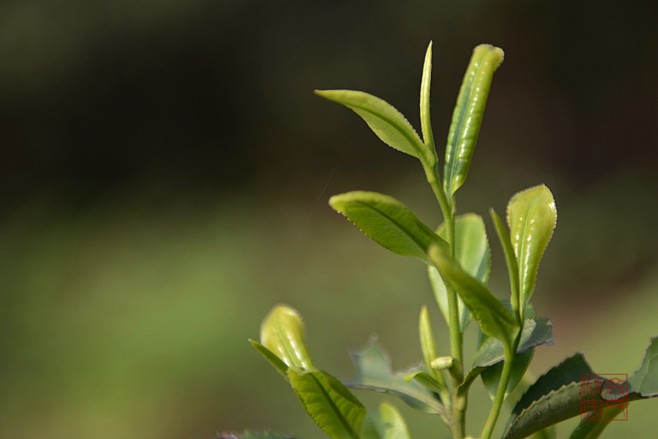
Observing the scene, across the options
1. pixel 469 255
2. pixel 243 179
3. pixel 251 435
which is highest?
pixel 243 179

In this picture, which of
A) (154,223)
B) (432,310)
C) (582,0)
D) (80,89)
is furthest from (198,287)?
(582,0)

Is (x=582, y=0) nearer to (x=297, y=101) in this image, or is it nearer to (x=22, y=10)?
(x=297, y=101)

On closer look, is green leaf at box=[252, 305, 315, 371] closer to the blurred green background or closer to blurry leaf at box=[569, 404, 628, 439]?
blurry leaf at box=[569, 404, 628, 439]

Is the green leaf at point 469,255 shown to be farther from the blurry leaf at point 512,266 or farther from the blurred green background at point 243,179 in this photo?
the blurred green background at point 243,179

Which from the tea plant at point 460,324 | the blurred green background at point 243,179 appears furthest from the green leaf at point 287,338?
the blurred green background at point 243,179

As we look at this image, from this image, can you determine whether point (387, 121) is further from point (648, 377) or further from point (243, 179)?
point (243, 179)

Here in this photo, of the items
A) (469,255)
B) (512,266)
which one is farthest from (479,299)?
(469,255)
